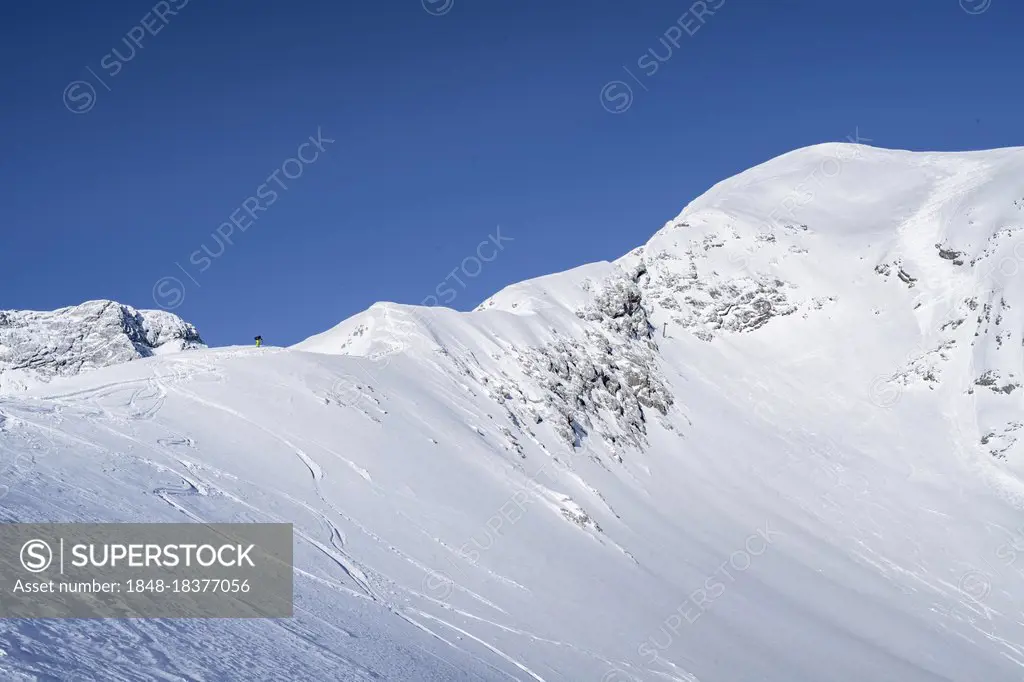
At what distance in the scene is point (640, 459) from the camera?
42531 mm

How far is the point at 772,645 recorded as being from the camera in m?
29.3

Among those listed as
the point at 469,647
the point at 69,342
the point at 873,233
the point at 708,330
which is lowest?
the point at 469,647

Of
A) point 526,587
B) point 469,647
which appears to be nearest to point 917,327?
point 526,587

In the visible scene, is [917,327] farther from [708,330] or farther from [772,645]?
[772,645]

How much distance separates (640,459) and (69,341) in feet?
98.6

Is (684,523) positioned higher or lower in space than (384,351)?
lower

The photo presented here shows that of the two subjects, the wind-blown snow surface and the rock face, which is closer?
the wind-blown snow surface

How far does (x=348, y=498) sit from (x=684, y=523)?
1832 cm

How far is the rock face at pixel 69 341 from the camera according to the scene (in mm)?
42344

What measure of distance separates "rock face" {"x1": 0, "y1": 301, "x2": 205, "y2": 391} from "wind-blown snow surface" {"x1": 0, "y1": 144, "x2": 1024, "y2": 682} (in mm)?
10754

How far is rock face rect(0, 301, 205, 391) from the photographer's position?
42344 millimetres

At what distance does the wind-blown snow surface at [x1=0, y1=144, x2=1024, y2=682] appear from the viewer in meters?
19.5

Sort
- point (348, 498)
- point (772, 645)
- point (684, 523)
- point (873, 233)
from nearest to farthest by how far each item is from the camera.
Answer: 1. point (348, 498)
2. point (772, 645)
3. point (684, 523)
4. point (873, 233)

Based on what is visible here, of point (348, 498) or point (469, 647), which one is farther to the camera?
point (348, 498)
